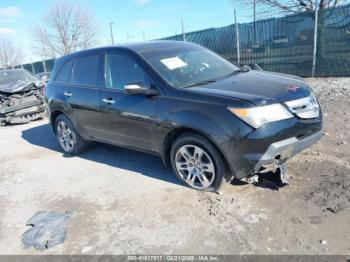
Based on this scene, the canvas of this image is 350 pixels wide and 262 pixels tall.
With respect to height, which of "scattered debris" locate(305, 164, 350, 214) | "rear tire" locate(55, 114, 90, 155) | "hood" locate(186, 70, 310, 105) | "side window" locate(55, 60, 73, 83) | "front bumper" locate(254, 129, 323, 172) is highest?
"side window" locate(55, 60, 73, 83)

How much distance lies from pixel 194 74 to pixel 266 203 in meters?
1.86

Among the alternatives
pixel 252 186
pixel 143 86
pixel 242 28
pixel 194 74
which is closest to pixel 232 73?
pixel 194 74

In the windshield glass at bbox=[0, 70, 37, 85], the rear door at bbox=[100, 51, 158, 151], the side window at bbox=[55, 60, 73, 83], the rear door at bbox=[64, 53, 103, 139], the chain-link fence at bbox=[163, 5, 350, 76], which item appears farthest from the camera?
the chain-link fence at bbox=[163, 5, 350, 76]

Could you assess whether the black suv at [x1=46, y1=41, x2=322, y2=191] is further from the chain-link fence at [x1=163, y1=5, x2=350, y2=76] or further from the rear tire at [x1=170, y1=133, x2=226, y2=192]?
the chain-link fence at [x1=163, y1=5, x2=350, y2=76]

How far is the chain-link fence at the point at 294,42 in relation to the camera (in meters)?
10.9

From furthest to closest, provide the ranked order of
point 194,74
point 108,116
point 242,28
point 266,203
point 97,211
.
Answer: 1. point 242,28
2. point 108,116
3. point 194,74
4. point 97,211
5. point 266,203

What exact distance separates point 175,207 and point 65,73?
3.44 m

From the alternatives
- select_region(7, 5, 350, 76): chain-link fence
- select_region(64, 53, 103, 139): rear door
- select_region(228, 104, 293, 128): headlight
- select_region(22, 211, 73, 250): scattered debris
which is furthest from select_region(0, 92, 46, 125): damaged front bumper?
select_region(7, 5, 350, 76): chain-link fence

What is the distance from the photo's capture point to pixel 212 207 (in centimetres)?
381

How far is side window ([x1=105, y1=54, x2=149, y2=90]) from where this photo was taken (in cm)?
452

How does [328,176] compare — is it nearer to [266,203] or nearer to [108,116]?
[266,203]

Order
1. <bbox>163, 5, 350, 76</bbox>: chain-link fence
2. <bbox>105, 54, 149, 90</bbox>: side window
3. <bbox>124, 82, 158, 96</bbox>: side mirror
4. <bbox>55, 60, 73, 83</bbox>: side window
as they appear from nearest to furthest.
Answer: <bbox>124, 82, 158, 96</bbox>: side mirror
<bbox>105, 54, 149, 90</bbox>: side window
<bbox>55, 60, 73, 83</bbox>: side window
<bbox>163, 5, 350, 76</bbox>: chain-link fence

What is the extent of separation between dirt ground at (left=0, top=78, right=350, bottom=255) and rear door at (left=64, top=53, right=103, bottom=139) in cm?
64

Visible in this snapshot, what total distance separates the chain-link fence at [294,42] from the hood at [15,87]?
8055 millimetres
